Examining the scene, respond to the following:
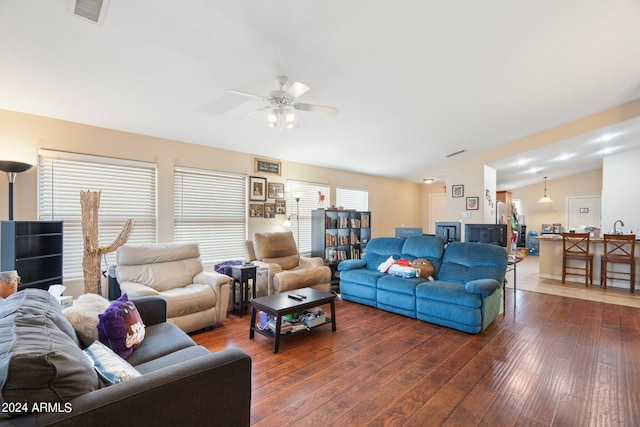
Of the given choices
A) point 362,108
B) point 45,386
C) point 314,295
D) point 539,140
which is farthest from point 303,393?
point 539,140

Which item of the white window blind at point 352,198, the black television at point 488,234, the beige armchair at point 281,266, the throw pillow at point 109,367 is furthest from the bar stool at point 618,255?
the throw pillow at point 109,367

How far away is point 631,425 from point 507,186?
9593 millimetres

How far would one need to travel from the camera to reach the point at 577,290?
5309 mm

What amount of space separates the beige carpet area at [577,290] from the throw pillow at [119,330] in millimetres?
6080

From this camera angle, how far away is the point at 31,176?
3.21 meters

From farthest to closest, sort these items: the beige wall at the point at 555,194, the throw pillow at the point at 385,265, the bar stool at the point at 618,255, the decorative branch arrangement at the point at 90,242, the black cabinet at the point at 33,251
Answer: the beige wall at the point at 555,194 → the bar stool at the point at 618,255 → the throw pillow at the point at 385,265 → the decorative branch arrangement at the point at 90,242 → the black cabinet at the point at 33,251

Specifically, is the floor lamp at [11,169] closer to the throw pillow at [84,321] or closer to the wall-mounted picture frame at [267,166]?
the throw pillow at [84,321]

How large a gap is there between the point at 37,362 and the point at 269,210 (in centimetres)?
435

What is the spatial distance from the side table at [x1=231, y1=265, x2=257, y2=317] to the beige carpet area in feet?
16.1

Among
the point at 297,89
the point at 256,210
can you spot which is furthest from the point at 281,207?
the point at 297,89

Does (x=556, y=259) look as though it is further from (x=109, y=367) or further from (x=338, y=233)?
(x=109, y=367)

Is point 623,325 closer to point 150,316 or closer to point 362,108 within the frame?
point 362,108

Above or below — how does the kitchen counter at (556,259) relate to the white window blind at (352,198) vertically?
below

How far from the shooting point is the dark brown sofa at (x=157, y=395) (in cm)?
96
